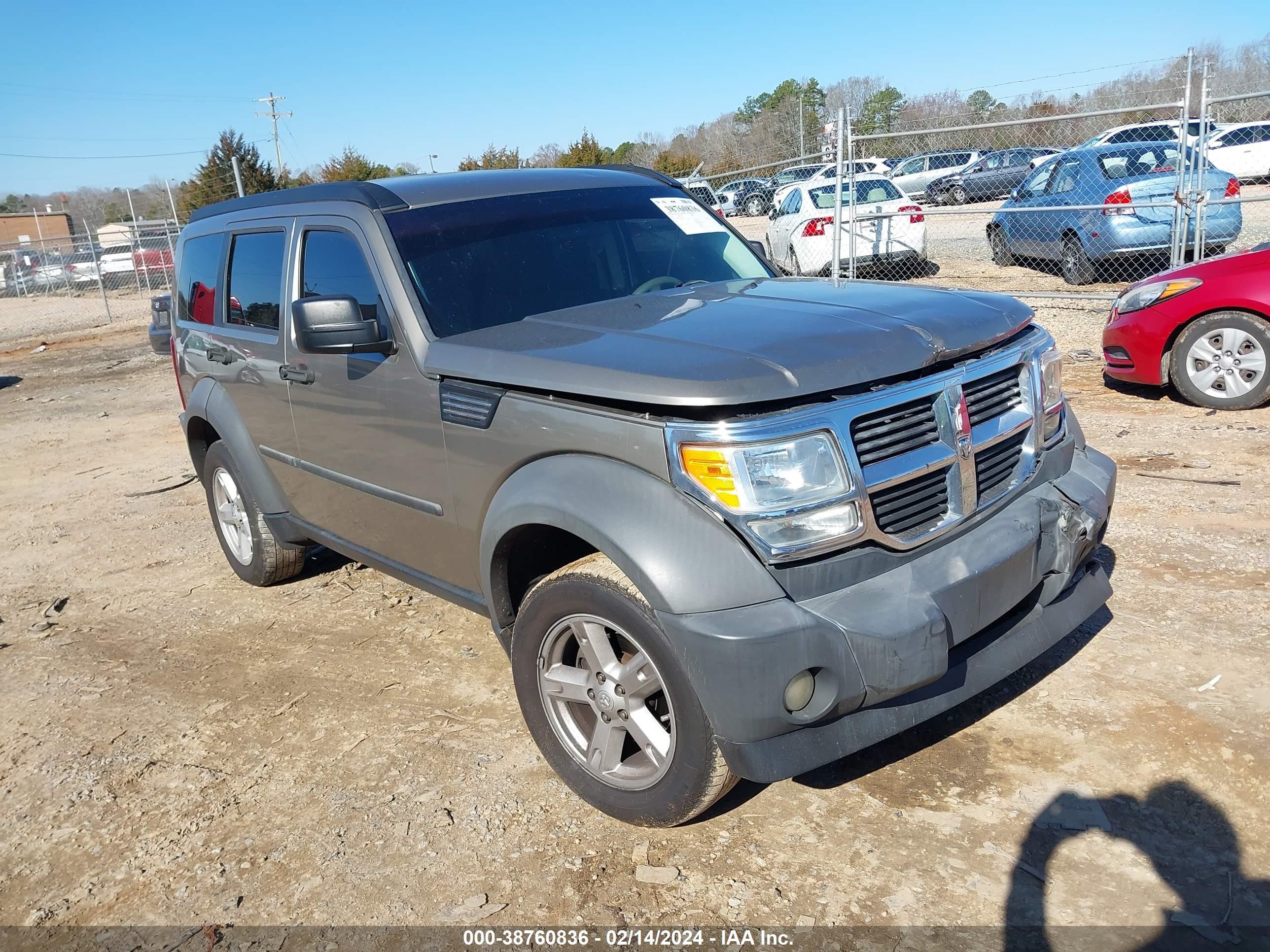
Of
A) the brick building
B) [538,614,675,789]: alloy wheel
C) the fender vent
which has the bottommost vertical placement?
[538,614,675,789]: alloy wheel

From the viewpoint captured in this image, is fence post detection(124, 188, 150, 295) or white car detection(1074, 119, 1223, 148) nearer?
white car detection(1074, 119, 1223, 148)

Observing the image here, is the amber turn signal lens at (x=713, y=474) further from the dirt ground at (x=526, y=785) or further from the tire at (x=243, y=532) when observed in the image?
the tire at (x=243, y=532)

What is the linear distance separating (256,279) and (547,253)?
5.19 ft

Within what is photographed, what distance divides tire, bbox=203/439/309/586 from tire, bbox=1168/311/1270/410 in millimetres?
5998

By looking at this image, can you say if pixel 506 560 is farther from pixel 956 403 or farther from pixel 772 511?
pixel 956 403

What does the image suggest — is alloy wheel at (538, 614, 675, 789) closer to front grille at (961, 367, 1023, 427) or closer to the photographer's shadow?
the photographer's shadow

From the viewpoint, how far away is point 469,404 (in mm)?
3145

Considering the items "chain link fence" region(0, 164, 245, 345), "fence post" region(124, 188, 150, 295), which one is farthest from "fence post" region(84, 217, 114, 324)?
"fence post" region(124, 188, 150, 295)

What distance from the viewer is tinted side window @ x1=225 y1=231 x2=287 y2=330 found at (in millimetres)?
4238

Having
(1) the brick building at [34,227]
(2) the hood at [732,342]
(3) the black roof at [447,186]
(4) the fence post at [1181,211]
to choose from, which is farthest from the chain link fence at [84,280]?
(1) the brick building at [34,227]

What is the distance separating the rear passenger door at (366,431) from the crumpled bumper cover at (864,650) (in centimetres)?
129

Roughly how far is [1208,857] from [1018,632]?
74 cm

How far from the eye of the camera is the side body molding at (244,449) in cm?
463

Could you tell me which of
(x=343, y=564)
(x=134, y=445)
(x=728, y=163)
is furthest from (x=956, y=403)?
(x=728, y=163)
